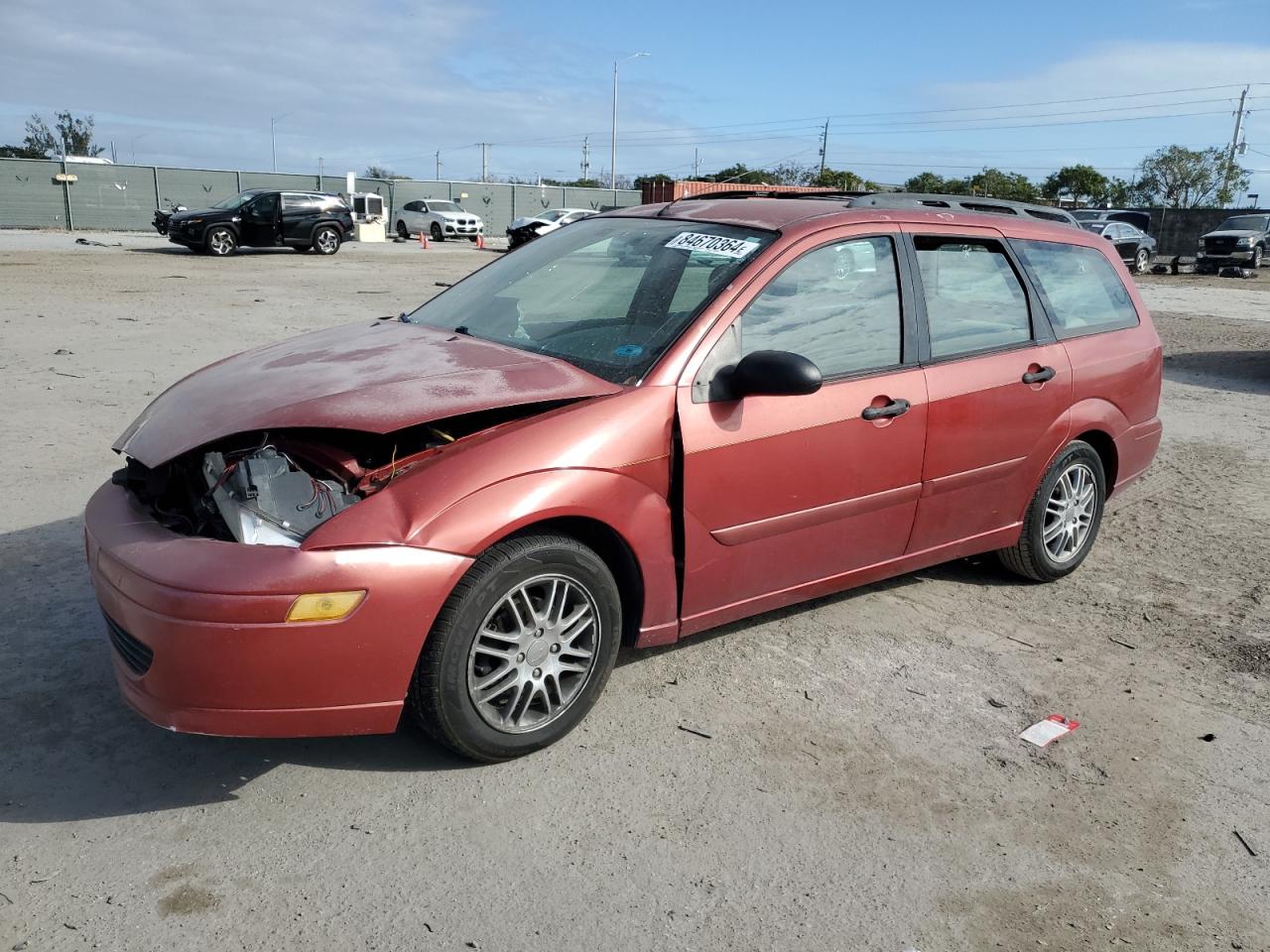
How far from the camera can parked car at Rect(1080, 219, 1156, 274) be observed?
2880 centimetres

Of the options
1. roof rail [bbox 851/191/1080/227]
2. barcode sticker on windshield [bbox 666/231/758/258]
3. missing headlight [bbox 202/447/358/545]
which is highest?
roof rail [bbox 851/191/1080/227]

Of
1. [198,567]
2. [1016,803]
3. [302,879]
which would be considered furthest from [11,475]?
[1016,803]

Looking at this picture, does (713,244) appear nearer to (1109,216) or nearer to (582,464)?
(582,464)

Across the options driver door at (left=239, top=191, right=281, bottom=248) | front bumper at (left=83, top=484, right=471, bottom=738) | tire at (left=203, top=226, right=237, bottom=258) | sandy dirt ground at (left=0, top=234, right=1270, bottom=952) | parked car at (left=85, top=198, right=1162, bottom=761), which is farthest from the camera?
driver door at (left=239, top=191, right=281, bottom=248)

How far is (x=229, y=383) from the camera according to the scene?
3521 millimetres

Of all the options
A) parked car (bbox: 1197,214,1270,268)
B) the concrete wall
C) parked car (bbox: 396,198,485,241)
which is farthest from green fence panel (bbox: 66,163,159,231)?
parked car (bbox: 1197,214,1270,268)

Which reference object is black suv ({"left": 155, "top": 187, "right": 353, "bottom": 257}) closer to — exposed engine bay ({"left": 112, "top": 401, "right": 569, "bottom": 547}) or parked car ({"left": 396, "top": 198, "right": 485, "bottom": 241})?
parked car ({"left": 396, "top": 198, "right": 485, "bottom": 241})

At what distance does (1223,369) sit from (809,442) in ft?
34.2

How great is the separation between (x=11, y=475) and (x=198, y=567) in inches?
153

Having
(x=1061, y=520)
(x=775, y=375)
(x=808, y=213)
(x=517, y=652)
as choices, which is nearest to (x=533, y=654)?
(x=517, y=652)

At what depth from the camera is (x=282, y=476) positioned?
3.06 m

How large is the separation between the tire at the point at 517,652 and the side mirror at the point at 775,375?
2.52ft

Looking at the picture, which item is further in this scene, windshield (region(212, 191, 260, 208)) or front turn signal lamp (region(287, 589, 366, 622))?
windshield (region(212, 191, 260, 208))

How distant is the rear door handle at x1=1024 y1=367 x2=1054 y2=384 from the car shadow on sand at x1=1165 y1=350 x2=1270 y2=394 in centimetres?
734
